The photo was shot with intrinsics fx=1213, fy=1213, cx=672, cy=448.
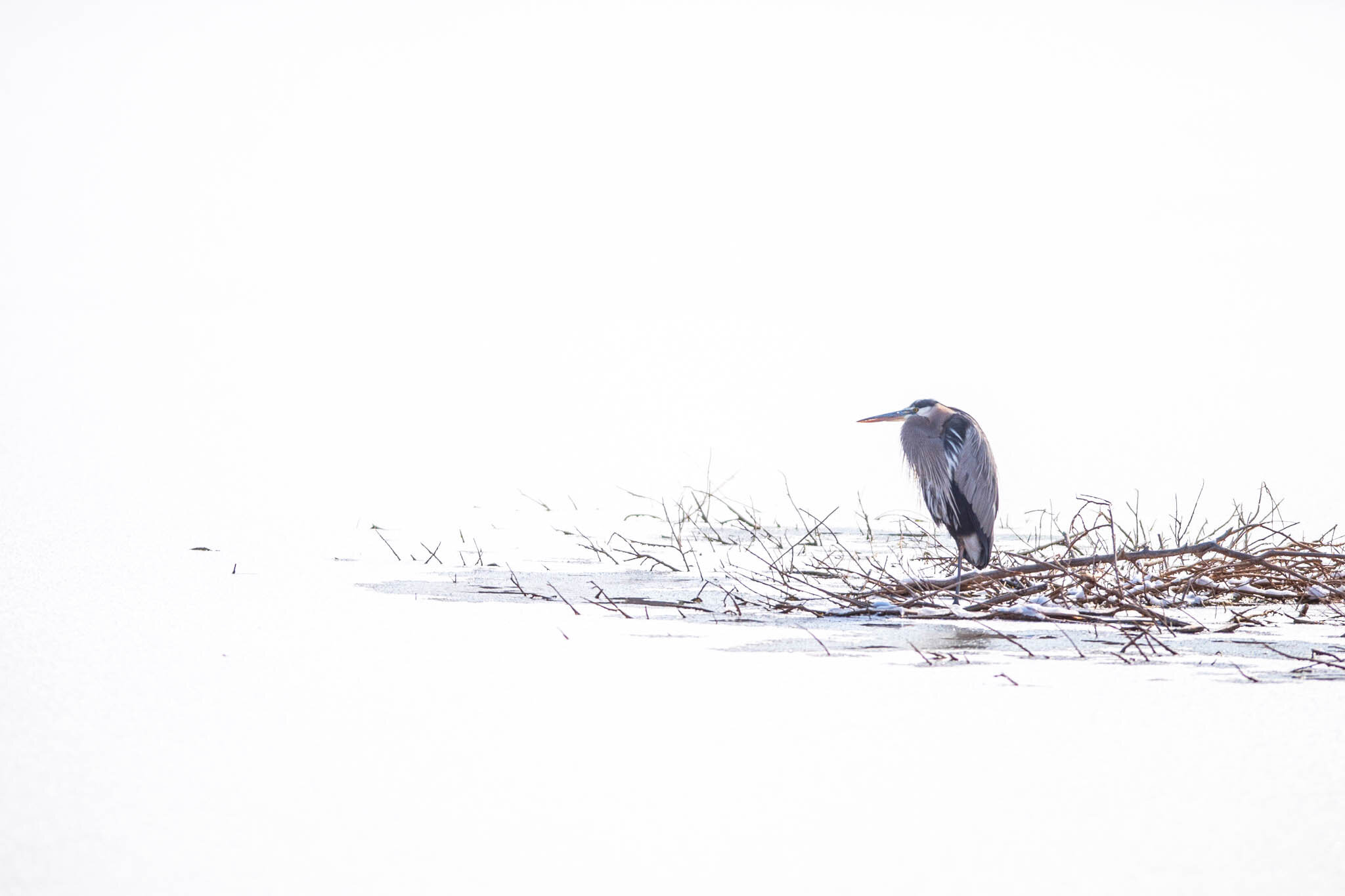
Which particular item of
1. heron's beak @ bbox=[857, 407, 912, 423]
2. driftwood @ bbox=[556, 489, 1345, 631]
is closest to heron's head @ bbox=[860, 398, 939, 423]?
heron's beak @ bbox=[857, 407, 912, 423]

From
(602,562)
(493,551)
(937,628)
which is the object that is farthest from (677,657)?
(493,551)

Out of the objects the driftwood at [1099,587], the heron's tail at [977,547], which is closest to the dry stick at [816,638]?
the driftwood at [1099,587]

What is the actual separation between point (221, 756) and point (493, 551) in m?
4.52

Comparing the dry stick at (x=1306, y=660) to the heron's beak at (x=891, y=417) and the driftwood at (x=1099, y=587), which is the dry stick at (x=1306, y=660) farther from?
the heron's beak at (x=891, y=417)

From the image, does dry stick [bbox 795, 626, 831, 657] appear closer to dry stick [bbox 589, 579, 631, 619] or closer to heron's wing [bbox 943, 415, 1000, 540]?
dry stick [bbox 589, 579, 631, 619]

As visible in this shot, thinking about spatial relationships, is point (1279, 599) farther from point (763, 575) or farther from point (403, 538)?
point (403, 538)

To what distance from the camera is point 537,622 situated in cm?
420

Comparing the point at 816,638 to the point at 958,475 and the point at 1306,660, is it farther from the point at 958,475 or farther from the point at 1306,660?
the point at 958,475

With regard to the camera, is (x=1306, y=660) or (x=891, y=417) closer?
(x=1306, y=660)

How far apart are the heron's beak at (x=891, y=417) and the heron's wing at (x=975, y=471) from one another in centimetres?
40

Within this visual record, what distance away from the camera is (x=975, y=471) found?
6359mm

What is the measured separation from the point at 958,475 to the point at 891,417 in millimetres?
732

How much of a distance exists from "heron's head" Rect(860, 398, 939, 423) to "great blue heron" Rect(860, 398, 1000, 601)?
0.06 meters

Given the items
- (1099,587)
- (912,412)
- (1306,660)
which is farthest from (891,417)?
(1306,660)
